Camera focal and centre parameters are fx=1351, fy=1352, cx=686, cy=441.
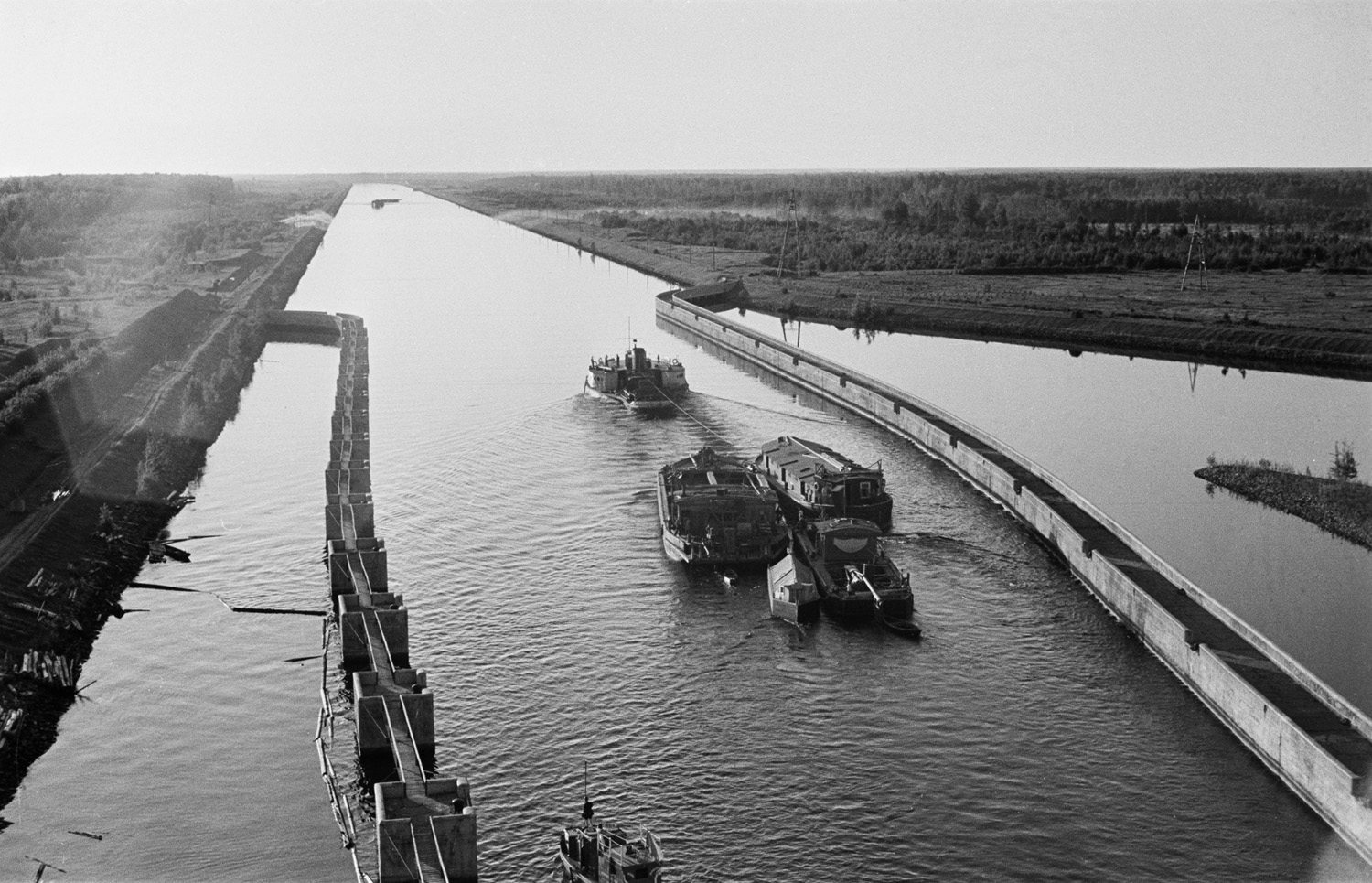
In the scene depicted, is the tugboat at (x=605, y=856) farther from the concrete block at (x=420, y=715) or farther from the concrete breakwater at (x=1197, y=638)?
the concrete breakwater at (x=1197, y=638)

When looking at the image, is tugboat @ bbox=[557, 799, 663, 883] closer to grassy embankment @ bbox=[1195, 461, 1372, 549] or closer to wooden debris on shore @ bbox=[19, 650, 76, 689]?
wooden debris on shore @ bbox=[19, 650, 76, 689]

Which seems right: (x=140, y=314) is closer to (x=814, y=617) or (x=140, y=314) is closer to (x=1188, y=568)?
(x=814, y=617)

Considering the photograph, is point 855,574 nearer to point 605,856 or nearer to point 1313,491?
point 605,856

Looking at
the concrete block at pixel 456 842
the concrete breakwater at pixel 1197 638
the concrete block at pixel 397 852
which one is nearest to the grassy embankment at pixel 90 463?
the concrete block at pixel 397 852

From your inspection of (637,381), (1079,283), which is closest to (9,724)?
(637,381)

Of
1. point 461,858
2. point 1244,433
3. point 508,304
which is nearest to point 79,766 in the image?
point 461,858

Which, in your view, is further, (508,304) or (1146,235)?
(1146,235)

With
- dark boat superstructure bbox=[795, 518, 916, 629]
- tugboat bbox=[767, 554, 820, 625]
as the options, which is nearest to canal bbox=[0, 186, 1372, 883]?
tugboat bbox=[767, 554, 820, 625]
